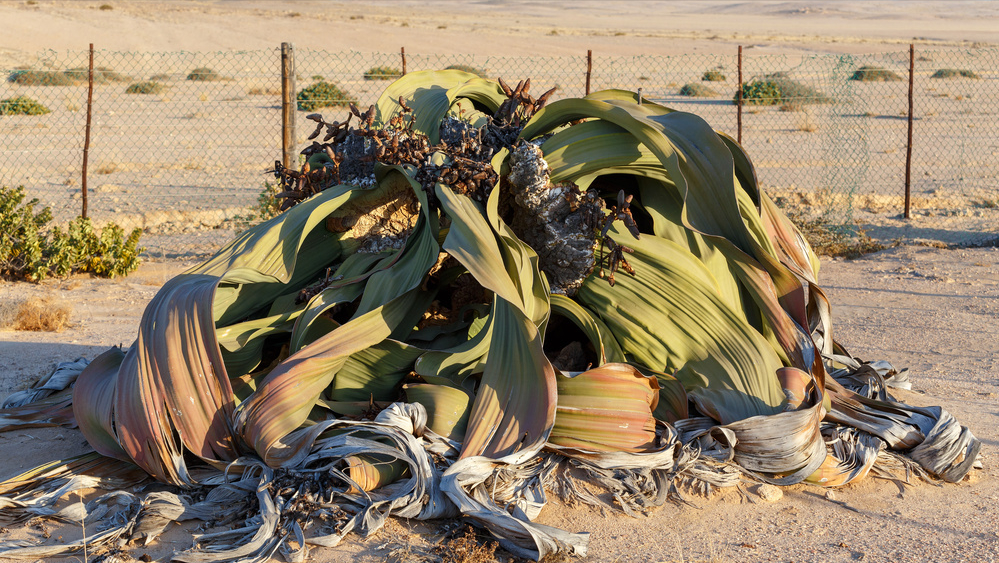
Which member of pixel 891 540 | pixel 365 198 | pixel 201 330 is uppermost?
pixel 365 198

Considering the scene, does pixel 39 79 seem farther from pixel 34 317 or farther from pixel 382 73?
pixel 34 317

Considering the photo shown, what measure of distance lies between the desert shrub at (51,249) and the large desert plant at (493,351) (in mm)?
2989

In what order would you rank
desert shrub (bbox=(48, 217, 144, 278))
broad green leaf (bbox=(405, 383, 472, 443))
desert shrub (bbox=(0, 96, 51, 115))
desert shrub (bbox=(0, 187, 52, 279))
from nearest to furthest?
broad green leaf (bbox=(405, 383, 472, 443))
desert shrub (bbox=(0, 187, 52, 279))
desert shrub (bbox=(48, 217, 144, 278))
desert shrub (bbox=(0, 96, 51, 115))

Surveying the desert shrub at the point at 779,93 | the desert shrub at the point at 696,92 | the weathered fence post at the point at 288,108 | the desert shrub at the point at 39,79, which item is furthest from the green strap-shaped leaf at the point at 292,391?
the desert shrub at the point at 39,79

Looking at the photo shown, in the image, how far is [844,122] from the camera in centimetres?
1698

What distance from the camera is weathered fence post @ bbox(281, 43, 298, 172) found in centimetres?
780

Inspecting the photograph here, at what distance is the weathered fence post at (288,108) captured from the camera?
7.80 m

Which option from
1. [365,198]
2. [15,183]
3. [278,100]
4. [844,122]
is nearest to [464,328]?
[365,198]

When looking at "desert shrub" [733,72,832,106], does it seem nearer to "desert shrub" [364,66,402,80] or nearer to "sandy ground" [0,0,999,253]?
"sandy ground" [0,0,999,253]

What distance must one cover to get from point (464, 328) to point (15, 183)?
946 centimetres

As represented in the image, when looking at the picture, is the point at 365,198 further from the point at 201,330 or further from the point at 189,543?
the point at 189,543

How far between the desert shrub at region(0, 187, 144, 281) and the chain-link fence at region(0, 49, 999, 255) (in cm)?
100

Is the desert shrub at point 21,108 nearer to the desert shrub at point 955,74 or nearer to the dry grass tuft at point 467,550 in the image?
the dry grass tuft at point 467,550

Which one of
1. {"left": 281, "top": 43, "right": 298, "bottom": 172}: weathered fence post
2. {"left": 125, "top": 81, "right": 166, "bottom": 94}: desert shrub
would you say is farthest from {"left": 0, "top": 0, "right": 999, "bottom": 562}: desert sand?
{"left": 125, "top": 81, "right": 166, "bottom": 94}: desert shrub
